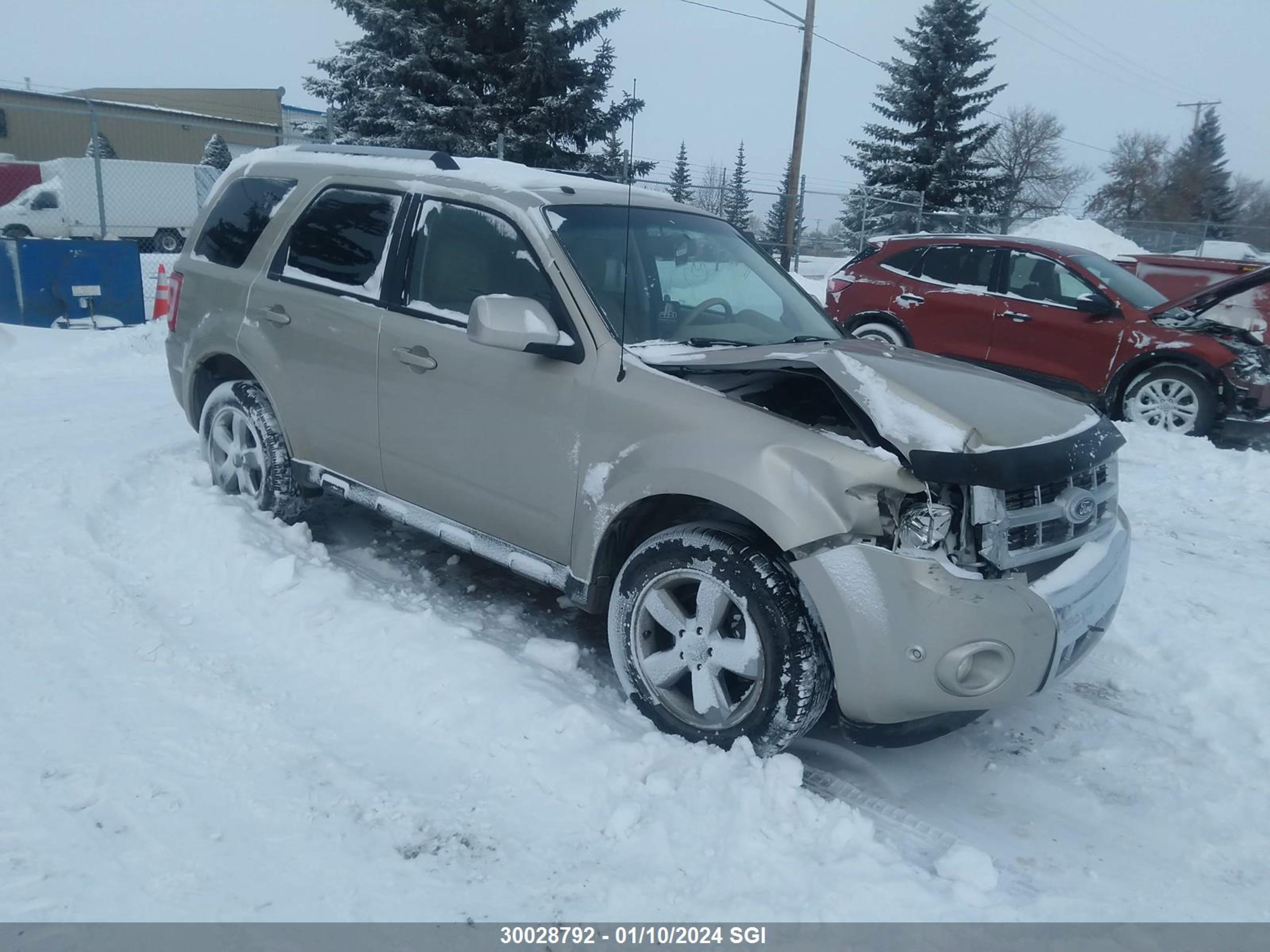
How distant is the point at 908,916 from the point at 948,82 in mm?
32100

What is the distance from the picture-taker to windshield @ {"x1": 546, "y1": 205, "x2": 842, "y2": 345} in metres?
3.87

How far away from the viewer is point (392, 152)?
4801 millimetres

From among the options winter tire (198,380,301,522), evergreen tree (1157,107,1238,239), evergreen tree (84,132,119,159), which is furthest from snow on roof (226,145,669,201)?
evergreen tree (1157,107,1238,239)

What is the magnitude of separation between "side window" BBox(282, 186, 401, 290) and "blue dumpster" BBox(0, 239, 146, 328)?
25.6 ft

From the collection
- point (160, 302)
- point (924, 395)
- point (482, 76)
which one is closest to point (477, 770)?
point (924, 395)

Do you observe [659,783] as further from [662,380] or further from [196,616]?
[196,616]

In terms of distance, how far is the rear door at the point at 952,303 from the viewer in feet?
31.6

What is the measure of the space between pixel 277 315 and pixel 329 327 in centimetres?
43

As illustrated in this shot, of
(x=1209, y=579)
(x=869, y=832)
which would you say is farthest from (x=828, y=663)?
(x=1209, y=579)

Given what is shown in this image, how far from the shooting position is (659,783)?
3.10 metres

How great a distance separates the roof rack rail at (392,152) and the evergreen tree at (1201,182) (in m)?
52.9

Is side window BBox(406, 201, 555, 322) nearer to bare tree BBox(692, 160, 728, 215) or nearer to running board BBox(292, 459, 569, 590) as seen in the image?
running board BBox(292, 459, 569, 590)

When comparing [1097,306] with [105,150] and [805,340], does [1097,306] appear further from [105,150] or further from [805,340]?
[105,150]

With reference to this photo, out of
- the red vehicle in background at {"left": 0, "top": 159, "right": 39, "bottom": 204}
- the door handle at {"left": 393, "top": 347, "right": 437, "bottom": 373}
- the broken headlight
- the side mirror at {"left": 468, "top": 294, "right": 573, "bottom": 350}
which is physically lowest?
the broken headlight
